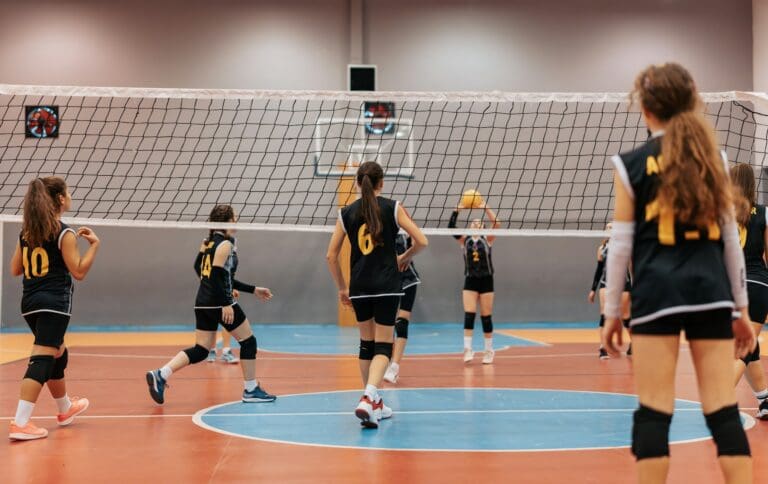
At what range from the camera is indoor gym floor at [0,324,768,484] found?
13.5 feet

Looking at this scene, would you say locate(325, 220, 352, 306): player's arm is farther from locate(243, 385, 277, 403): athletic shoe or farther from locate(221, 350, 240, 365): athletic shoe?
locate(221, 350, 240, 365): athletic shoe

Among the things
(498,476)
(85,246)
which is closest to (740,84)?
(85,246)

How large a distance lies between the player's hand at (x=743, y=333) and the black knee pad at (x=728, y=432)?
310 mm

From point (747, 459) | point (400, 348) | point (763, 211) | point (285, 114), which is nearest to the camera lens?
point (747, 459)

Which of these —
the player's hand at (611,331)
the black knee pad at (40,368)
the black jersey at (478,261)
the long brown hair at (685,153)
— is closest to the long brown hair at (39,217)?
the black knee pad at (40,368)

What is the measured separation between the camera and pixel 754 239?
17.1ft

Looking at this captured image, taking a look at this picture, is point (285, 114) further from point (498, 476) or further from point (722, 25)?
point (498, 476)

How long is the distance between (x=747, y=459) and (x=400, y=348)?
5.17 metres

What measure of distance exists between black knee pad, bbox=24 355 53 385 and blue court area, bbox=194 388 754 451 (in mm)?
1073

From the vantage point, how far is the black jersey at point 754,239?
5.20 meters

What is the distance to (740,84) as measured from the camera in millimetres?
16188

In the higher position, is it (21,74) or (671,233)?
(21,74)

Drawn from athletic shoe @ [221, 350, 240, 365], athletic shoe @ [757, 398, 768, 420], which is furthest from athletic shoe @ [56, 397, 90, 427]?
athletic shoe @ [757, 398, 768, 420]

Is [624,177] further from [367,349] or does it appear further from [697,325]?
[367,349]
